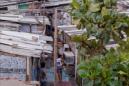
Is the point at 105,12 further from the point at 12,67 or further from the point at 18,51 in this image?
the point at 12,67

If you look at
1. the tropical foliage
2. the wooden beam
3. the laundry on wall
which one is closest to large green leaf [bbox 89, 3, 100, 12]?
the tropical foliage

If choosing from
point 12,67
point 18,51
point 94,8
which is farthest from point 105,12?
point 12,67

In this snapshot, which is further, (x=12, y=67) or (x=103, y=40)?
(x=12, y=67)

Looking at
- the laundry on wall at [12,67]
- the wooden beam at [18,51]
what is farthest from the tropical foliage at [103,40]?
the laundry on wall at [12,67]

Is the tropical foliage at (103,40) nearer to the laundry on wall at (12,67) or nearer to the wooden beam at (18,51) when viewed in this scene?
the wooden beam at (18,51)

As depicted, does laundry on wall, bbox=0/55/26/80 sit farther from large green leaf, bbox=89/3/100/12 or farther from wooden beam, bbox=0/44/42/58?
large green leaf, bbox=89/3/100/12

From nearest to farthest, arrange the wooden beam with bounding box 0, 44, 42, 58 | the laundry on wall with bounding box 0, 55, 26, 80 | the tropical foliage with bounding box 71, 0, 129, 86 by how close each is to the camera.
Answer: the tropical foliage with bounding box 71, 0, 129, 86 < the wooden beam with bounding box 0, 44, 42, 58 < the laundry on wall with bounding box 0, 55, 26, 80

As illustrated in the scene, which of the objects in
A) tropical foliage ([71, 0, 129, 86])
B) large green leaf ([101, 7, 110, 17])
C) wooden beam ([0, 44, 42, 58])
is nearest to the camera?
tropical foliage ([71, 0, 129, 86])

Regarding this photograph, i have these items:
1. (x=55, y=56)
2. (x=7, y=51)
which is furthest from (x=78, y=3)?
(x=55, y=56)

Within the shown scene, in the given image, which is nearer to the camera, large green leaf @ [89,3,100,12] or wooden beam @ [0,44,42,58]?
large green leaf @ [89,3,100,12]

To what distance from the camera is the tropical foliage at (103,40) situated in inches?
172

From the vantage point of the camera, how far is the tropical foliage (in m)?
4.38

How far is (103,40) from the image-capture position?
4.57m

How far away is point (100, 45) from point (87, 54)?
230 mm
